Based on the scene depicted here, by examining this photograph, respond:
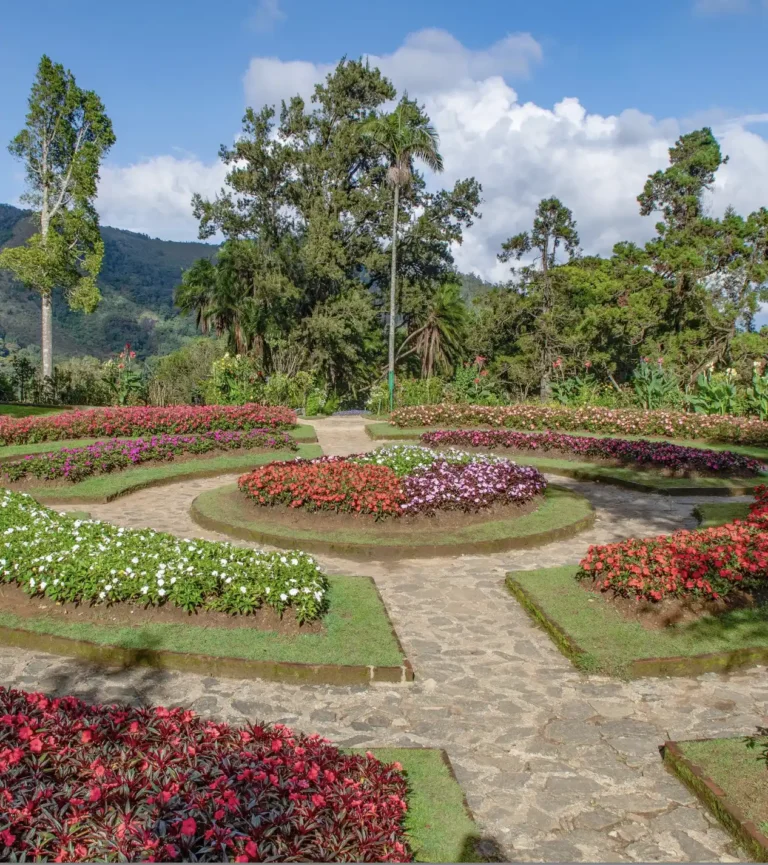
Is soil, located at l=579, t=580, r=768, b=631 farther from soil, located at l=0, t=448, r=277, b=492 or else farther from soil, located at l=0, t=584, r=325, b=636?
soil, located at l=0, t=448, r=277, b=492

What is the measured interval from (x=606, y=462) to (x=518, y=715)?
8.95m

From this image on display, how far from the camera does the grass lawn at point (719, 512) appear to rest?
812cm

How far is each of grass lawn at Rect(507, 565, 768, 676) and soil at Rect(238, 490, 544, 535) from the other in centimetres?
201

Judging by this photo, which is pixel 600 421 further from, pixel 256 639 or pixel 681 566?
pixel 256 639

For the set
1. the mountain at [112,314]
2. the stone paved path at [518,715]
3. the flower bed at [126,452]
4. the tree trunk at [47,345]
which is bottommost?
the stone paved path at [518,715]

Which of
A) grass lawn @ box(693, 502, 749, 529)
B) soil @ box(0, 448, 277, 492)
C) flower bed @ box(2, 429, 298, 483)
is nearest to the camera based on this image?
grass lawn @ box(693, 502, 749, 529)

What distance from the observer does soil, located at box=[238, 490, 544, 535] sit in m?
7.61

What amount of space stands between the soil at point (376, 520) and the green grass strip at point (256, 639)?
2360mm

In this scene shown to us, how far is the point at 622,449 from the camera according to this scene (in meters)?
12.2

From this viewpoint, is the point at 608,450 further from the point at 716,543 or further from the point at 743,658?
the point at 743,658

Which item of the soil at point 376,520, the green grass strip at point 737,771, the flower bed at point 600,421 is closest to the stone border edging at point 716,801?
the green grass strip at point 737,771

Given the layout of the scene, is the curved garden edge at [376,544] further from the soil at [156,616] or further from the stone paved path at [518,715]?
the soil at [156,616]

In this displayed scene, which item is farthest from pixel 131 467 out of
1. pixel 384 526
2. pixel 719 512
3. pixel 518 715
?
pixel 518 715

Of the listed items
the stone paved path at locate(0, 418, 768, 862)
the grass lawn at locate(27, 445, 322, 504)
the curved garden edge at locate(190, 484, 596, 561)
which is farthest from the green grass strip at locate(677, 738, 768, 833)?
the grass lawn at locate(27, 445, 322, 504)
